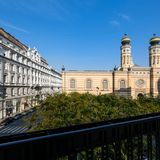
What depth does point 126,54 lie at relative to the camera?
74.6 metres

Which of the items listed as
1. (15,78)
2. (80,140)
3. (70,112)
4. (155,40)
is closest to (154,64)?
(155,40)

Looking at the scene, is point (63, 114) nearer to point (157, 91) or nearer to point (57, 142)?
point (57, 142)

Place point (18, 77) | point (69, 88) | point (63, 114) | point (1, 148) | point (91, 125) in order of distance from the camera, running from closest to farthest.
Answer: point (1, 148), point (91, 125), point (63, 114), point (18, 77), point (69, 88)

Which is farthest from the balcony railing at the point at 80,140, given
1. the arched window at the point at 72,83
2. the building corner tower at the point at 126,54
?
the building corner tower at the point at 126,54

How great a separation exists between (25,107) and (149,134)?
5384 centimetres

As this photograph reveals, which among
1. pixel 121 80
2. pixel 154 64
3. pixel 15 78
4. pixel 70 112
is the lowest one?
pixel 70 112

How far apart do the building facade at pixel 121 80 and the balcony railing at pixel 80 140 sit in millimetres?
66112

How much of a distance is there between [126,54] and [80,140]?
7331 cm

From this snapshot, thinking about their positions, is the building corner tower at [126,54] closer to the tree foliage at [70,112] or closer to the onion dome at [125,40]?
the onion dome at [125,40]

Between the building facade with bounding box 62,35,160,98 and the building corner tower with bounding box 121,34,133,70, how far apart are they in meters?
2.16

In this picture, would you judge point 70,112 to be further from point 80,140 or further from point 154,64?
point 154,64

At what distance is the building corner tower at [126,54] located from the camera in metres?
74.4

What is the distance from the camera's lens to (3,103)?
42.2 m

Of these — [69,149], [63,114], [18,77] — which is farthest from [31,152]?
Answer: [18,77]
